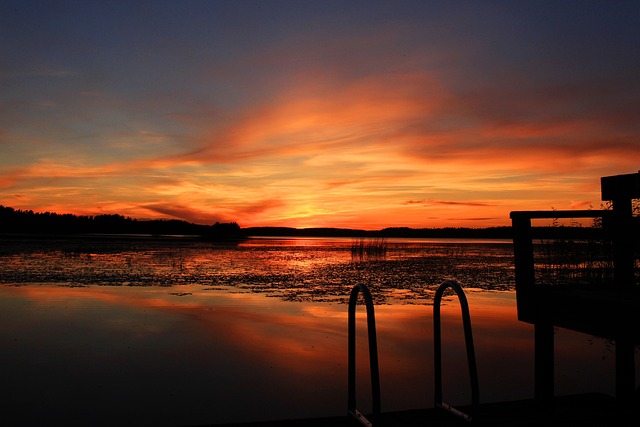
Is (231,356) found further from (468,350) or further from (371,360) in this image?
(468,350)

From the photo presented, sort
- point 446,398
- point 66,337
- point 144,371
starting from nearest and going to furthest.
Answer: point 446,398 < point 144,371 < point 66,337

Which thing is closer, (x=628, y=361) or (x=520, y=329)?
(x=628, y=361)

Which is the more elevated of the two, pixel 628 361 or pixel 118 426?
pixel 628 361

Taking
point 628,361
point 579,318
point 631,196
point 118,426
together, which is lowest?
point 118,426

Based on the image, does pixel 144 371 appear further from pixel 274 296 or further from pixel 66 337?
pixel 274 296

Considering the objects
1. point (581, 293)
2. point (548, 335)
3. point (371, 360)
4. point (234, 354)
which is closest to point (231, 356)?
point (234, 354)

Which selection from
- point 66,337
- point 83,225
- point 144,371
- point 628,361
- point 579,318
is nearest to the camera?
point 579,318

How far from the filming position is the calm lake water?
5.62 metres

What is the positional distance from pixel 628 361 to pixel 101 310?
9317mm

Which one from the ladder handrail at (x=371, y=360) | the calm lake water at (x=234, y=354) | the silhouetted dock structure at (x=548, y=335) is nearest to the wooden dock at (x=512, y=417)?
the silhouetted dock structure at (x=548, y=335)

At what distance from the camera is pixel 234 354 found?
764cm

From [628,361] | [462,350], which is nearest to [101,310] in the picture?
[462,350]

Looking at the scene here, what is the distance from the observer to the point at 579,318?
3.90 meters

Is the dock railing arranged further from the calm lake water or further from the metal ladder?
the calm lake water
